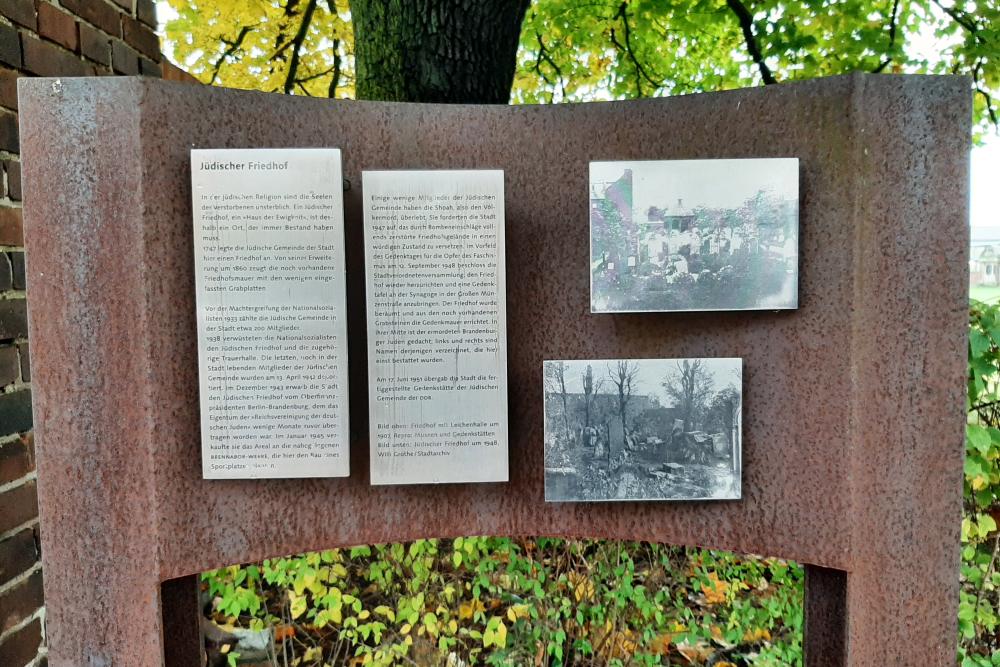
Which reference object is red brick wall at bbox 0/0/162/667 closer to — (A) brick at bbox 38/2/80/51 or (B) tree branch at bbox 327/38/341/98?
(A) brick at bbox 38/2/80/51

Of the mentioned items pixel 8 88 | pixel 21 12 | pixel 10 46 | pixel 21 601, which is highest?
pixel 21 12

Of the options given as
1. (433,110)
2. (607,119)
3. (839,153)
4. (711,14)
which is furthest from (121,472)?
(711,14)

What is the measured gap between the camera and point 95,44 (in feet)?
6.05

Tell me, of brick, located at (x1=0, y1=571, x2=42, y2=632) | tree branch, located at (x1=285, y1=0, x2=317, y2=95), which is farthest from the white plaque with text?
tree branch, located at (x1=285, y1=0, x2=317, y2=95)

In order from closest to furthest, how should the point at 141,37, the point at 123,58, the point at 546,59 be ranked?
1. the point at 123,58
2. the point at 141,37
3. the point at 546,59

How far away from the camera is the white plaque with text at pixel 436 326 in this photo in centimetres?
132

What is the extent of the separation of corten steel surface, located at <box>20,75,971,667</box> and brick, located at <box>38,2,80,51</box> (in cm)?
60

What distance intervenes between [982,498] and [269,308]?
2.43m

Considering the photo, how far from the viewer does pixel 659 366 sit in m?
1.36

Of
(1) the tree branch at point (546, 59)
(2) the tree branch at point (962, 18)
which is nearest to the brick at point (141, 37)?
(1) the tree branch at point (546, 59)

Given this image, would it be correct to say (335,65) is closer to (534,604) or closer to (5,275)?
(5,275)

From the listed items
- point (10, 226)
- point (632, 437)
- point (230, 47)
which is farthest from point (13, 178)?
point (230, 47)

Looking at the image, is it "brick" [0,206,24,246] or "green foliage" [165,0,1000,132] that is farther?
"green foliage" [165,0,1000,132]

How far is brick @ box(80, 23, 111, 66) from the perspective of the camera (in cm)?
179
